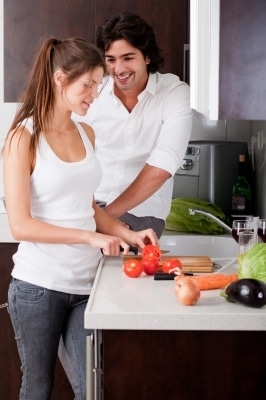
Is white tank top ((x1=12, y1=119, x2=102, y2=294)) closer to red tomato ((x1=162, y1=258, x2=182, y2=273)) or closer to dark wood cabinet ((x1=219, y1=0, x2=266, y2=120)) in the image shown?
red tomato ((x1=162, y1=258, x2=182, y2=273))

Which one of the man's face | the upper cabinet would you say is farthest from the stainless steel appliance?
the upper cabinet

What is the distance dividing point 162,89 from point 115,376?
1.36 meters

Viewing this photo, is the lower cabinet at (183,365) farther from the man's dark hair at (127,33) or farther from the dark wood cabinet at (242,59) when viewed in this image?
the man's dark hair at (127,33)

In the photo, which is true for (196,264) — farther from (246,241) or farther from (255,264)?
(255,264)

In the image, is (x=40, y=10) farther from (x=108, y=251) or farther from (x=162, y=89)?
(x=108, y=251)

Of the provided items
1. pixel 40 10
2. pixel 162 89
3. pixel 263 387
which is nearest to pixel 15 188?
pixel 263 387

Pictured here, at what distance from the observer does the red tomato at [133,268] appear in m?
2.32

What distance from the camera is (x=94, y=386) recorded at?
207cm

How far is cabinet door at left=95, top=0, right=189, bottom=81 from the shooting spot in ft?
12.0

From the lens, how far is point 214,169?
3732 mm

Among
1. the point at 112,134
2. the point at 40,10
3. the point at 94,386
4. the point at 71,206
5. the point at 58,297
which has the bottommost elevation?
the point at 94,386

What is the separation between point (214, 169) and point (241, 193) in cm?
16

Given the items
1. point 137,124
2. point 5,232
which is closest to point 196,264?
point 137,124

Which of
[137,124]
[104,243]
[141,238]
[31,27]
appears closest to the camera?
[104,243]
